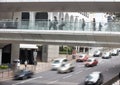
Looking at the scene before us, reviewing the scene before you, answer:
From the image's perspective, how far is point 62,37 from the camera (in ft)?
128

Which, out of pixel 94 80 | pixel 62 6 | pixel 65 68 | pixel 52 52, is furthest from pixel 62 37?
pixel 52 52

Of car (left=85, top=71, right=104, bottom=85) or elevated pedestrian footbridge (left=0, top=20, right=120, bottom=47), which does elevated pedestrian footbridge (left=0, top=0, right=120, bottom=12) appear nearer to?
elevated pedestrian footbridge (left=0, top=20, right=120, bottom=47)

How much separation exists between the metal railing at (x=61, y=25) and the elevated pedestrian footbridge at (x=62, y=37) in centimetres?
43

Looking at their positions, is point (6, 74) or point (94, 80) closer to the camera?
point (94, 80)

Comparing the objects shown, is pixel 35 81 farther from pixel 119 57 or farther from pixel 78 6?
pixel 119 57

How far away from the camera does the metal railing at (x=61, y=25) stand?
36406 millimetres

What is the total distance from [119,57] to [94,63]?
60.4ft

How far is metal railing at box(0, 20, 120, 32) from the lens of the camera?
36.4 meters

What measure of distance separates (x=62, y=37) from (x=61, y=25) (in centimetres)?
150

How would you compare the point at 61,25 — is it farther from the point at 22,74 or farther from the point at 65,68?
the point at 65,68

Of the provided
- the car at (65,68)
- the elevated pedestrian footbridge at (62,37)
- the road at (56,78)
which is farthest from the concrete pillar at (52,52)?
the elevated pedestrian footbridge at (62,37)

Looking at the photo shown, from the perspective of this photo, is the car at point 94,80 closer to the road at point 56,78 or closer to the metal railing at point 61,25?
the road at point 56,78

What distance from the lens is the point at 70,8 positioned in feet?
144

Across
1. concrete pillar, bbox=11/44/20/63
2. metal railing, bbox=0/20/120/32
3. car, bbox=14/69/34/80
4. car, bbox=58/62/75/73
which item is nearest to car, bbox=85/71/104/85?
car, bbox=14/69/34/80
